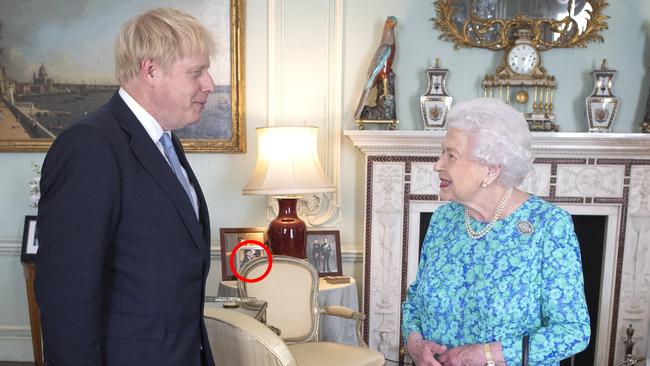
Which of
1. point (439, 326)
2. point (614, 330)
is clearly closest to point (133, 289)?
point (439, 326)

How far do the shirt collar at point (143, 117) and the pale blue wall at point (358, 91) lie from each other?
227 centimetres

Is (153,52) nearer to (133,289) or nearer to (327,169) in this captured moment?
(133,289)

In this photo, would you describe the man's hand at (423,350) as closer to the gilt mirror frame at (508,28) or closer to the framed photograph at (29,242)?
the gilt mirror frame at (508,28)

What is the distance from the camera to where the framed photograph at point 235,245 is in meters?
3.18

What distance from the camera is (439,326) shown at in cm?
149

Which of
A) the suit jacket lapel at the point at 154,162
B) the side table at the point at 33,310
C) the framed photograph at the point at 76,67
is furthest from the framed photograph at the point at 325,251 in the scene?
the suit jacket lapel at the point at 154,162

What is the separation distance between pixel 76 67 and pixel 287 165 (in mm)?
1598

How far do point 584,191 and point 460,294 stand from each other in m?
2.11

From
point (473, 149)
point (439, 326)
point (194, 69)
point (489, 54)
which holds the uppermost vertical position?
point (489, 54)

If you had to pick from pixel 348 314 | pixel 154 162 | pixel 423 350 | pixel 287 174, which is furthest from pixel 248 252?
pixel 154 162

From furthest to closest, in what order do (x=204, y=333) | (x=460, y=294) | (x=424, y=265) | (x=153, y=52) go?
1. (x=424, y=265)
2. (x=460, y=294)
3. (x=204, y=333)
4. (x=153, y=52)

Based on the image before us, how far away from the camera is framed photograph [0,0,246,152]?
11.0 ft

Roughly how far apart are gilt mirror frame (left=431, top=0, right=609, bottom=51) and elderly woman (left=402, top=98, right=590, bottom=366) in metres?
2.00

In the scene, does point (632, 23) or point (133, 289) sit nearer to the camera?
point (133, 289)
